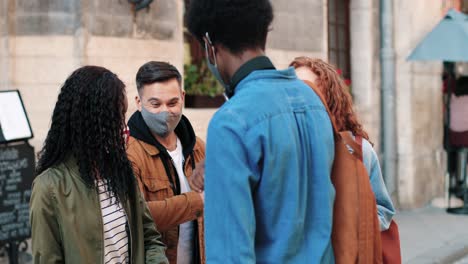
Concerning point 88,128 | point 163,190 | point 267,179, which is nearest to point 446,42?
point 163,190

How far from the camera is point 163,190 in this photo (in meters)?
3.62

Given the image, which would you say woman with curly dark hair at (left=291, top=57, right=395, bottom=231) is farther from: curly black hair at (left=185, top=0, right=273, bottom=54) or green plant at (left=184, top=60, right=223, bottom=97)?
green plant at (left=184, top=60, right=223, bottom=97)

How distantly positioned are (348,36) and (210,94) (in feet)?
11.9

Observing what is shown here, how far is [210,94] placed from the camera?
9.53 meters

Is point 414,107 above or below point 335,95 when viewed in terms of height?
below

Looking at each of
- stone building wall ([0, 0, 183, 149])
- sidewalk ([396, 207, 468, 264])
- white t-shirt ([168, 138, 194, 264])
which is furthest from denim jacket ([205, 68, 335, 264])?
sidewalk ([396, 207, 468, 264])

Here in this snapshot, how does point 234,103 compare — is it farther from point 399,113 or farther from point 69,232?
point 399,113

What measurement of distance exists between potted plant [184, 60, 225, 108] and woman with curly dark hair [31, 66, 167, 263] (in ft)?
20.8

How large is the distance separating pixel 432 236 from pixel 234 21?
319 inches

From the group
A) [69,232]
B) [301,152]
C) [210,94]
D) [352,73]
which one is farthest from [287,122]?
[352,73]

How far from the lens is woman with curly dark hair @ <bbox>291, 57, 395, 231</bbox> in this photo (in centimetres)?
341

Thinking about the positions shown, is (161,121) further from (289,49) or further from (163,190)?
(289,49)

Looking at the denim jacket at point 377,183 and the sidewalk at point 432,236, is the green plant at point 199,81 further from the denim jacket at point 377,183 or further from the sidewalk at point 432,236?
the denim jacket at point 377,183

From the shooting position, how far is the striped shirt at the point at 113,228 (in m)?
2.91
